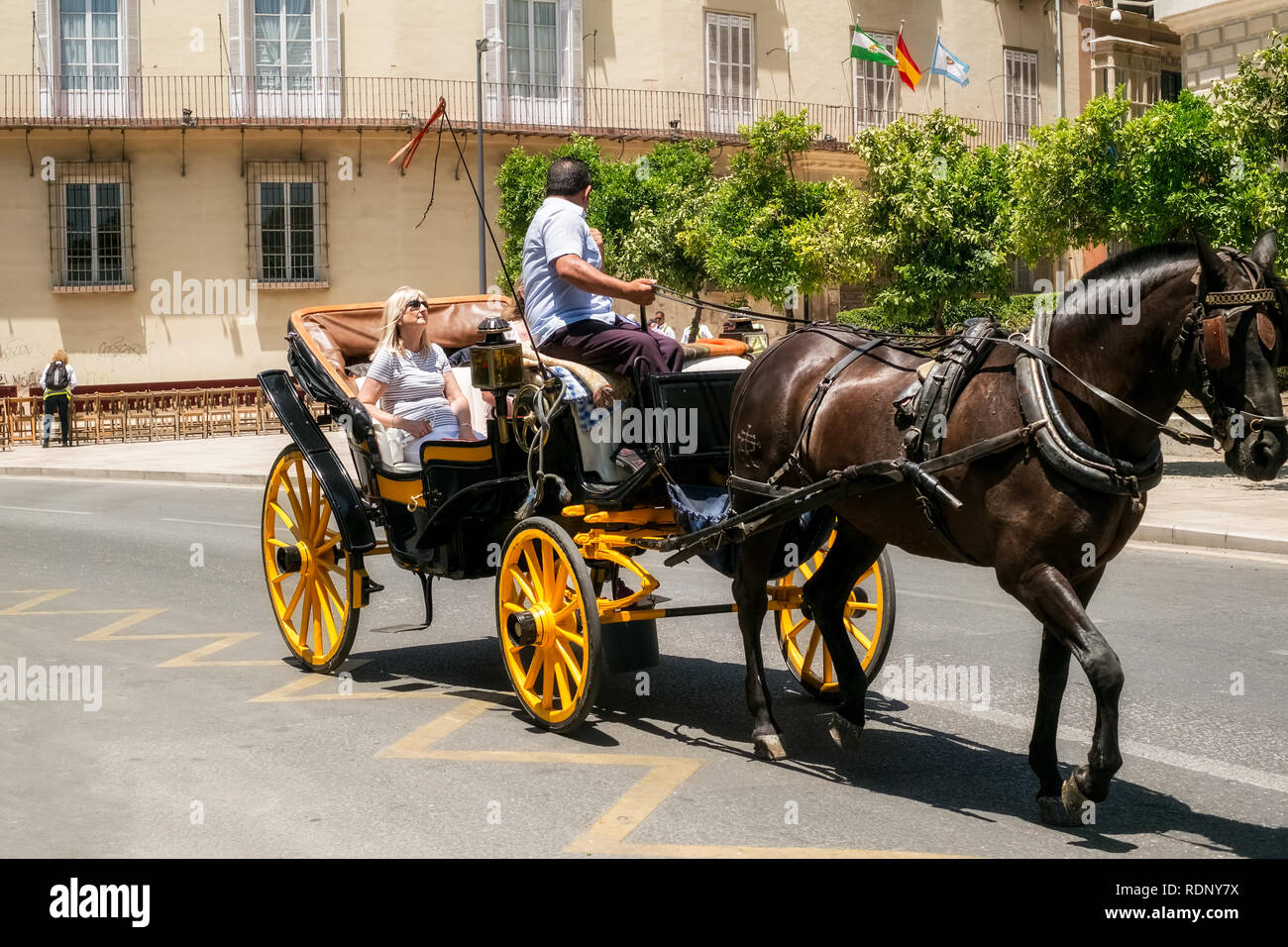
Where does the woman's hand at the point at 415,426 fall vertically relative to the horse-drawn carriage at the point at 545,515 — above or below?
above

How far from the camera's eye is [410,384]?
799 centimetres

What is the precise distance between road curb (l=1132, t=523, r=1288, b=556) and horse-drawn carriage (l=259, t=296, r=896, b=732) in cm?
550

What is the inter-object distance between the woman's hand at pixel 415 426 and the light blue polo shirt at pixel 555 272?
3.28 feet

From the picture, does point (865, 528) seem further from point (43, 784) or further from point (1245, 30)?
point (1245, 30)

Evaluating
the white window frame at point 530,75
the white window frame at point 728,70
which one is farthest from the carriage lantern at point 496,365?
the white window frame at point 728,70

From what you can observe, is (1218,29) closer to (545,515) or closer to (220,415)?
(220,415)

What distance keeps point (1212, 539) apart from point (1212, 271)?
8406mm

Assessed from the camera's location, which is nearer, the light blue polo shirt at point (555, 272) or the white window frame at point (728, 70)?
the light blue polo shirt at point (555, 272)

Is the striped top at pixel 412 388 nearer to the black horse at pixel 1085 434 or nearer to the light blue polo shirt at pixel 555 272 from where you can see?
the light blue polo shirt at pixel 555 272

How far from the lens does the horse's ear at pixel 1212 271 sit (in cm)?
483

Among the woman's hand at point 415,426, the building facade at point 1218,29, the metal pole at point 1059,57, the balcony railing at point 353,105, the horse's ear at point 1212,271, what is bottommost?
the woman's hand at point 415,426

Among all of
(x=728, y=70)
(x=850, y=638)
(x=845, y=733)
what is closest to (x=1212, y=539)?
(x=850, y=638)

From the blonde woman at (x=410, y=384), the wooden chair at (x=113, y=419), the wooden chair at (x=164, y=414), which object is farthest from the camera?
the wooden chair at (x=164, y=414)
